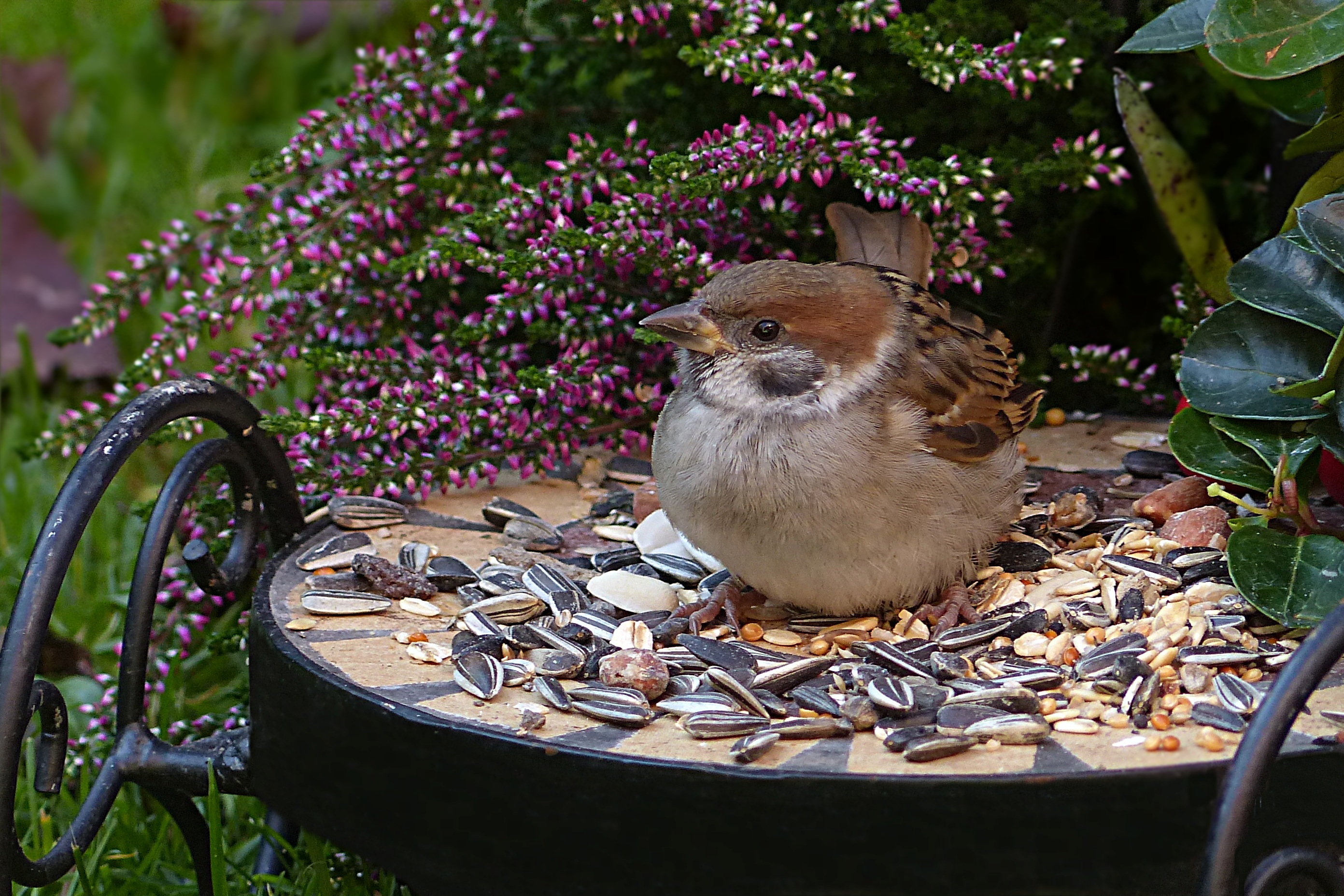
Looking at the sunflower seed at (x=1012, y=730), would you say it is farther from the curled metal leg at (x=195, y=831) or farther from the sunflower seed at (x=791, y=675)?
the curled metal leg at (x=195, y=831)

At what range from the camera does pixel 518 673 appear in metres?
1.81

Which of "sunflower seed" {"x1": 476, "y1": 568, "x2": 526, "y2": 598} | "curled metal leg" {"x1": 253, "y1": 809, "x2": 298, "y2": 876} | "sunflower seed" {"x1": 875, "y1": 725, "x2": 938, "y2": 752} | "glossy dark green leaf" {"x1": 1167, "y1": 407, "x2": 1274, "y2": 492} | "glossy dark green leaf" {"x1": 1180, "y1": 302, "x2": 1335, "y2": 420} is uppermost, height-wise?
"glossy dark green leaf" {"x1": 1180, "y1": 302, "x2": 1335, "y2": 420}

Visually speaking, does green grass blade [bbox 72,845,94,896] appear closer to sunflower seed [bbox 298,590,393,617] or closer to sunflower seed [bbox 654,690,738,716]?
sunflower seed [bbox 298,590,393,617]

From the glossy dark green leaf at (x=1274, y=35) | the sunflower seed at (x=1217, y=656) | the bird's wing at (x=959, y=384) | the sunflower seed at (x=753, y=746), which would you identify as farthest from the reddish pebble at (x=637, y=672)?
the glossy dark green leaf at (x=1274, y=35)

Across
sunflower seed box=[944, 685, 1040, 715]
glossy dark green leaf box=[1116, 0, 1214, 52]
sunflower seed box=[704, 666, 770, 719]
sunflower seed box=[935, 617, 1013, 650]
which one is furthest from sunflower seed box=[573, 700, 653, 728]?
glossy dark green leaf box=[1116, 0, 1214, 52]

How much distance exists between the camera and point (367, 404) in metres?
2.40

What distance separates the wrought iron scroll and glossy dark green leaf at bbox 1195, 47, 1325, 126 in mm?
1162

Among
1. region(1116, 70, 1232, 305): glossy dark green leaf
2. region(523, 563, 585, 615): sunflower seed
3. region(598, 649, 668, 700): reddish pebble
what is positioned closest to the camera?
region(598, 649, 668, 700): reddish pebble

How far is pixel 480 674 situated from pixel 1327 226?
4.15 ft

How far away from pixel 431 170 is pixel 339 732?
1427 mm

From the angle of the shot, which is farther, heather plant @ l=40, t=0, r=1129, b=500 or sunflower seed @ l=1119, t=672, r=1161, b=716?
heather plant @ l=40, t=0, r=1129, b=500

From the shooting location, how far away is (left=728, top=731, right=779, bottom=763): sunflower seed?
58.9 inches

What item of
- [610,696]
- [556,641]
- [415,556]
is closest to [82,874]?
[415,556]

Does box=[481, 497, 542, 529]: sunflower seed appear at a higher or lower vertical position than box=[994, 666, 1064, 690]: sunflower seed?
lower
